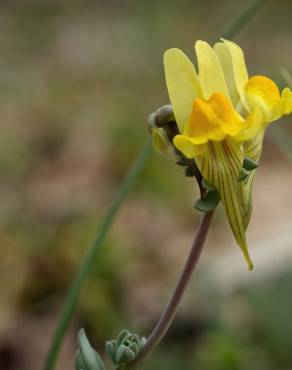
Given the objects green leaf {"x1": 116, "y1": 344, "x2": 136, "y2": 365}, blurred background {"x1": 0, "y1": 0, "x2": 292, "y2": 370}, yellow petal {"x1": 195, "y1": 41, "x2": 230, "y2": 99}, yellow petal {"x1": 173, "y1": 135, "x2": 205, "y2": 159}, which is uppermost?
yellow petal {"x1": 195, "y1": 41, "x2": 230, "y2": 99}

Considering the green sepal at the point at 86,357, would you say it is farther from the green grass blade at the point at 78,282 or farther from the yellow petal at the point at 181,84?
the yellow petal at the point at 181,84

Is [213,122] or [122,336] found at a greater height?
[213,122]

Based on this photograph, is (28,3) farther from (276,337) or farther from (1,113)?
(276,337)

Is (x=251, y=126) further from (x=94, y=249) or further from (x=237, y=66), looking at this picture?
(x=94, y=249)

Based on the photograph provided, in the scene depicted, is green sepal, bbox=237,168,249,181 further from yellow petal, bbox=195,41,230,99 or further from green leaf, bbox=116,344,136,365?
green leaf, bbox=116,344,136,365

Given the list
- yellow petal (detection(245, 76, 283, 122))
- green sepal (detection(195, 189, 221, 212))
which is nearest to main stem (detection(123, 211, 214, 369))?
green sepal (detection(195, 189, 221, 212))

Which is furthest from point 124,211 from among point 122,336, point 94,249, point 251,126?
point 251,126

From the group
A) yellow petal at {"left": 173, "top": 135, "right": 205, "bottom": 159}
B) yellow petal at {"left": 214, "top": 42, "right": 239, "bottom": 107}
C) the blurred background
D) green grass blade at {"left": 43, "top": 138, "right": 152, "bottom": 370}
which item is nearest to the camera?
yellow petal at {"left": 173, "top": 135, "right": 205, "bottom": 159}
